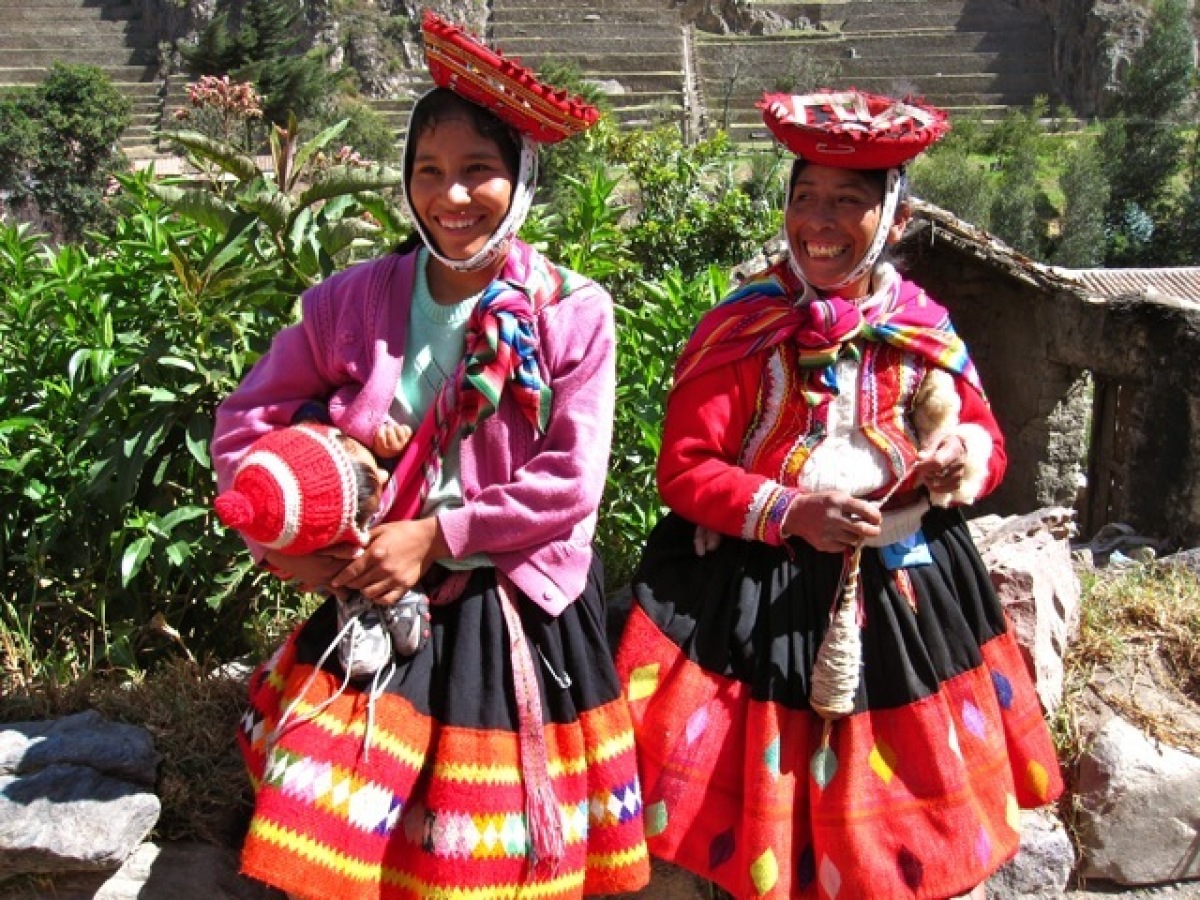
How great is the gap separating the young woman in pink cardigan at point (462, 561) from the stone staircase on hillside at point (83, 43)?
121ft

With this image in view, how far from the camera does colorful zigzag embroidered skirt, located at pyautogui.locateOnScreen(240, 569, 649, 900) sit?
6.39 ft

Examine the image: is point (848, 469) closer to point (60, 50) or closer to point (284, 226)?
point (284, 226)

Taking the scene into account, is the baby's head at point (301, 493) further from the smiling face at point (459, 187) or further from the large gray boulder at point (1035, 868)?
the large gray boulder at point (1035, 868)

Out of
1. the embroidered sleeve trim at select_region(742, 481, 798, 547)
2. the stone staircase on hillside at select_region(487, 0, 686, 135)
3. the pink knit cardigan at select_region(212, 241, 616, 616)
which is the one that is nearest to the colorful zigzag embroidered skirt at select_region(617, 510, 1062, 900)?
the embroidered sleeve trim at select_region(742, 481, 798, 547)

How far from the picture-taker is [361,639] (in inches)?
79.6

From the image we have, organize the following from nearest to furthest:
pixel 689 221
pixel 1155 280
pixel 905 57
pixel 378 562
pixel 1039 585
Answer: pixel 378 562 < pixel 1039 585 < pixel 689 221 < pixel 1155 280 < pixel 905 57

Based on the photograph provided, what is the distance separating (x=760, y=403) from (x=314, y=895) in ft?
4.04

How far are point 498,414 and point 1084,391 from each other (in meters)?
6.80

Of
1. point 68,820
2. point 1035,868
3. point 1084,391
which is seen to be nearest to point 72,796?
point 68,820

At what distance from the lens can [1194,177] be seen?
2625 centimetres

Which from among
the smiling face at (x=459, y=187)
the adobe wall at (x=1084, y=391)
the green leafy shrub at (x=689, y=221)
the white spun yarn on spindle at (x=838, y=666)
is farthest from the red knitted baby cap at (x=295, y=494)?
the adobe wall at (x=1084, y=391)

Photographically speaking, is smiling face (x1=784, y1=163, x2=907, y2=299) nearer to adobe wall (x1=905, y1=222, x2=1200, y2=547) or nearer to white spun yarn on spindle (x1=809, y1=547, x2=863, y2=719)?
white spun yarn on spindle (x1=809, y1=547, x2=863, y2=719)

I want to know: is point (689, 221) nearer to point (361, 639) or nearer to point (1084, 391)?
point (1084, 391)

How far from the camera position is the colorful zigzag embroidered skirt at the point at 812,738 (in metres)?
2.21
